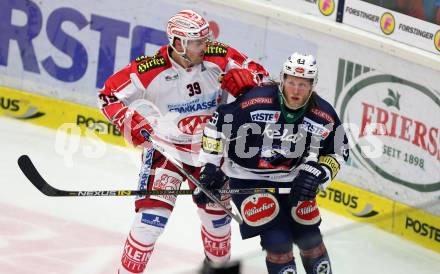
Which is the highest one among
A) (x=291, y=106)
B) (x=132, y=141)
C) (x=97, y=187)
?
(x=291, y=106)

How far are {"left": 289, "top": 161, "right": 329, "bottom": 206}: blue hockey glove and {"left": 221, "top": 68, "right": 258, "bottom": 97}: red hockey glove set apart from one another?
623 mm

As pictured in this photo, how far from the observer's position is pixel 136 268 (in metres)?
6.21

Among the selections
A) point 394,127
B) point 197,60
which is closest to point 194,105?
point 197,60

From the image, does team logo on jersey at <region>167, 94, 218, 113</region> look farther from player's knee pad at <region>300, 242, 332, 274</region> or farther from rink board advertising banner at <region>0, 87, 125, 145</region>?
rink board advertising banner at <region>0, 87, 125, 145</region>

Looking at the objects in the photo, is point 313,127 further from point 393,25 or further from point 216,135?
point 393,25

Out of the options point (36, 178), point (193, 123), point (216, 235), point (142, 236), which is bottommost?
point (216, 235)

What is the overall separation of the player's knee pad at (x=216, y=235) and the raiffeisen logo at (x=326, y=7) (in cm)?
209

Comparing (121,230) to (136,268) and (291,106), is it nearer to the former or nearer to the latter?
(136,268)

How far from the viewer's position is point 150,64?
6332 millimetres

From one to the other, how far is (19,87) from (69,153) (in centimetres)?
96

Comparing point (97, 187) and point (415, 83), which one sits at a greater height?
point (415, 83)

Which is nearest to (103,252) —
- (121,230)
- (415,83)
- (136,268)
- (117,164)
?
(121,230)

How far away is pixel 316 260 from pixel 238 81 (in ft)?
4.04

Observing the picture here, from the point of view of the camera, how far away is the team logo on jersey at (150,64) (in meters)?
6.31
